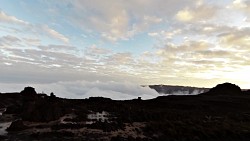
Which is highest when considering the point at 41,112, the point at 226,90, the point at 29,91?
the point at 226,90

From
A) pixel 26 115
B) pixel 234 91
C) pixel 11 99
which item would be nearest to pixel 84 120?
pixel 26 115

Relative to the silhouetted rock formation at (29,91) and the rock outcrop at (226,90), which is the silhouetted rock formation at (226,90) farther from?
the silhouetted rock formation at (29,91)

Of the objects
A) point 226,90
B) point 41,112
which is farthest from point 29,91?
point 226,90

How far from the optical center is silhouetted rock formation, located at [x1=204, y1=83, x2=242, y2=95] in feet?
296

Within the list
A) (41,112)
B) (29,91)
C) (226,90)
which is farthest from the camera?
(226,90)

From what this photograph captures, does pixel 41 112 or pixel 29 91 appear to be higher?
pixel 29 91

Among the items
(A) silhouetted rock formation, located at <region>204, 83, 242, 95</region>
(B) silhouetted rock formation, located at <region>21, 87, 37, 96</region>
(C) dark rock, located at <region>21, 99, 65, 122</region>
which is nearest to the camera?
(C) dark rock, located at <region>21, 99, 65, 122</region>

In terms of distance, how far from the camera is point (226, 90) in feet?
305

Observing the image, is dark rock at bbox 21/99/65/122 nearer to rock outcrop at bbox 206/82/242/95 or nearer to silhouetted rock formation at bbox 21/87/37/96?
silhouetted rock formation at bbox 21/87/37/96

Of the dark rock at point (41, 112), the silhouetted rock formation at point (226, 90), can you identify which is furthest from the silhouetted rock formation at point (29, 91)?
the silhouetted rock formation at point (226, 90)

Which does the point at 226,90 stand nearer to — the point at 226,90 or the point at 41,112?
the point at 226,90

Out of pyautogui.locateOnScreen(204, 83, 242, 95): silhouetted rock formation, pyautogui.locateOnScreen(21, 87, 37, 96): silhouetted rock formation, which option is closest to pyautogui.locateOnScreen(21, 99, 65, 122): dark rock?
pyautogui.locateOnScreen(21, 87, 37, 96): silhouetted rock formation

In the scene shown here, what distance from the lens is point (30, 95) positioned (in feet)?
228

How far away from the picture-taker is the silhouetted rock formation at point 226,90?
296 ft
